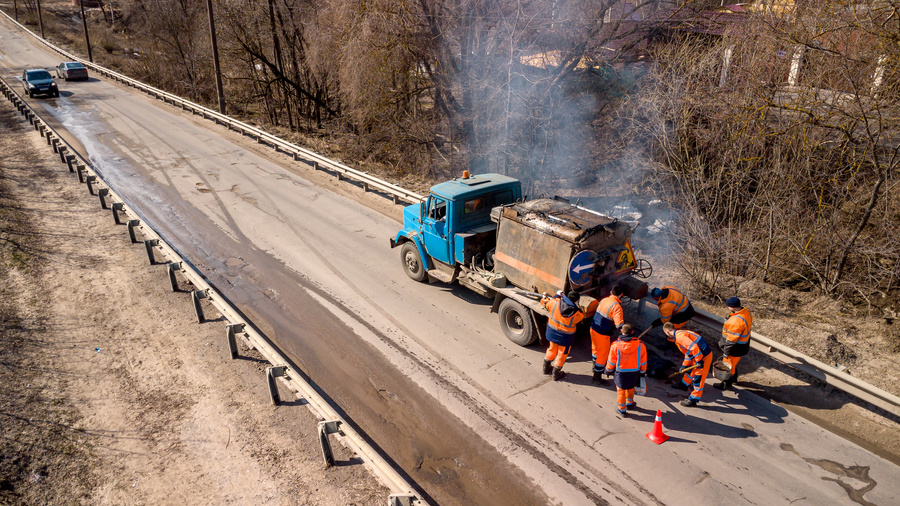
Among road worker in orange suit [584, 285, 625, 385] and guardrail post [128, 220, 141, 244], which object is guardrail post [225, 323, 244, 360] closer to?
road worker in orange suit [584, 285, 625, 385]

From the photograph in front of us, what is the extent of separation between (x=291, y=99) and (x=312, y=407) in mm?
25119

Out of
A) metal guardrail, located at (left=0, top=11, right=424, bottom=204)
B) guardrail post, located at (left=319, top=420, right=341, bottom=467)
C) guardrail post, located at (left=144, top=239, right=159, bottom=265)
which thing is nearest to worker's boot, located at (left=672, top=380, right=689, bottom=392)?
guardrail post, located at (left=319, top=420, right=341, bottom=467)

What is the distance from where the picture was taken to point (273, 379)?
6887 mm

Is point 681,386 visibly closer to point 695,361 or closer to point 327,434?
point 695,361

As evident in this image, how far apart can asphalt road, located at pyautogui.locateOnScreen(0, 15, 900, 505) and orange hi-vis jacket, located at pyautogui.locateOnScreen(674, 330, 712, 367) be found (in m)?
0.68

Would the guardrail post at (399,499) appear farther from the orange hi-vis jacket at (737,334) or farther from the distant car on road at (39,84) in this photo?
the distant car on road at (39,84)

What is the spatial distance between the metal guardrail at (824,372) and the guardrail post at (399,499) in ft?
17.8

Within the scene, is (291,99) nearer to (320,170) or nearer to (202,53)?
(202,53)

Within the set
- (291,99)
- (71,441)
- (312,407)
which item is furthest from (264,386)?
(291,99)

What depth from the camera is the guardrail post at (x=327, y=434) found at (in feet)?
19.4

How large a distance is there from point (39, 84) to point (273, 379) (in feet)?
94.4

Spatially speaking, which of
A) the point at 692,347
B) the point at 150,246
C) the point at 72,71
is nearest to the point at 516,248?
the point at 692,347

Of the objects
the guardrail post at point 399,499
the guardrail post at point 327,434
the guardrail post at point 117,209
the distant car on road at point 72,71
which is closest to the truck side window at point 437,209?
the guardrail post at point 327,434

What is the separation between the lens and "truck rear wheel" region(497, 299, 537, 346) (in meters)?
8.07
